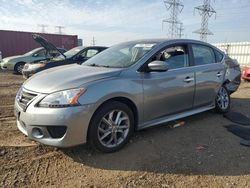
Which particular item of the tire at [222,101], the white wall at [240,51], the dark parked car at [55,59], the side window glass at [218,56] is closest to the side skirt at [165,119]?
the tire at [222,101]

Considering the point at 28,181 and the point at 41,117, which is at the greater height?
the point at 41,117

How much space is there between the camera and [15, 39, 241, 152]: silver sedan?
3.11 meters

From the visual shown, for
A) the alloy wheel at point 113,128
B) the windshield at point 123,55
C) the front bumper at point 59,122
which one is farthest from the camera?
the windshield at point 123,55

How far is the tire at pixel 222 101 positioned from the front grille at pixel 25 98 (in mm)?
3724

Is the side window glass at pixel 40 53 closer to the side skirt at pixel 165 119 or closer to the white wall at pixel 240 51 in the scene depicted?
the side skirt at pixel 165 119

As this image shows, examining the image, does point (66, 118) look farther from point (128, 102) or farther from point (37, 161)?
point (128, 102)

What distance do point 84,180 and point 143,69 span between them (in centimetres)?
180

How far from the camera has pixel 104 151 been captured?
11.4 ft

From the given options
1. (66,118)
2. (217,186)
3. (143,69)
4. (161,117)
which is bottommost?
(217,186)

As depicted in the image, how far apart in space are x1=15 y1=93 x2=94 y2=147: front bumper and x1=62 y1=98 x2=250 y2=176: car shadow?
0.39 meters

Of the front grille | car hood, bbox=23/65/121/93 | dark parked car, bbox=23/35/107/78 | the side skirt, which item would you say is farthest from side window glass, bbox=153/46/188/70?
dark parked car, bbox=23/35/107/78

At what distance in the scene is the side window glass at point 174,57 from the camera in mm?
4202

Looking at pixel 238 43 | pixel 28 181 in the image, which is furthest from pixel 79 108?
pixel 238 43

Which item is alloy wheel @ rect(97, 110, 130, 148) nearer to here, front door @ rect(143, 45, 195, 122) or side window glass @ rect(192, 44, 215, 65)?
front door @ rect(143, 45, 195, 122)
